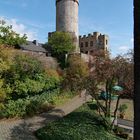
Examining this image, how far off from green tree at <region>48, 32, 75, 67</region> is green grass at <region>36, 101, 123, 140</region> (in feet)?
64.1

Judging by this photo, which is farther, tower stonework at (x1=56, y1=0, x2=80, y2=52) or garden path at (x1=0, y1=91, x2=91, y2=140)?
tower stonework at (x1=56, y1=0, x2=80, y2=52)

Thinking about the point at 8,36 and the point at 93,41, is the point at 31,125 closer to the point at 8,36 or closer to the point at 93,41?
the point at 8,36

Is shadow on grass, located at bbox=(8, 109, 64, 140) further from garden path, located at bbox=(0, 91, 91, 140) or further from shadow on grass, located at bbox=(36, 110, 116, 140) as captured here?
shadow on grass, located at bbox=(36, 110, 116, 140)

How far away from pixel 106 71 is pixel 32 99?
7563 millimetres

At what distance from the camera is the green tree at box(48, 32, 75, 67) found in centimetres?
4278

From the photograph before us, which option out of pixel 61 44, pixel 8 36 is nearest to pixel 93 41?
pixel 61 44

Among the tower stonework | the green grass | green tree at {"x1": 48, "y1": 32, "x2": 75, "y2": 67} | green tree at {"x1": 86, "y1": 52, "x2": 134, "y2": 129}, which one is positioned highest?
the tower stonework

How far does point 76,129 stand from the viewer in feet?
65.7

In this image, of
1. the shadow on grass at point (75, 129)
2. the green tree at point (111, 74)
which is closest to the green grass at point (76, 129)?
the shadow on grass at point (75, 129)

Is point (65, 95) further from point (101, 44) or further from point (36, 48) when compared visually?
point (101, 44)

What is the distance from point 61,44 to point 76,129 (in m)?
25.7
